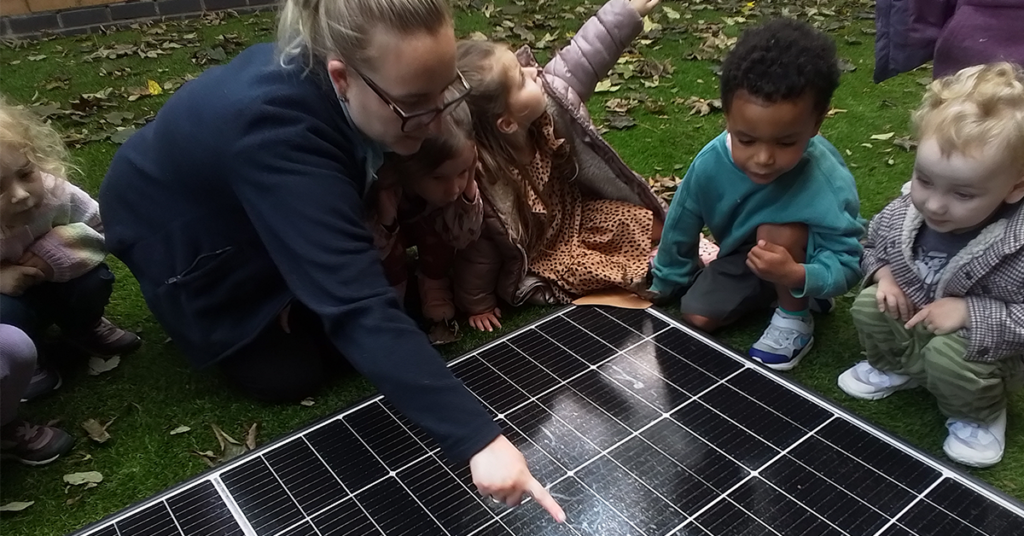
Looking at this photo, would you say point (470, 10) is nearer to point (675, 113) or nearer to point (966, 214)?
point (675, 113)

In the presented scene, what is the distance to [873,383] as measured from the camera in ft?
7.97

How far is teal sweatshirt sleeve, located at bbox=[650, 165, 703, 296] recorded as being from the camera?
2697 millimetres

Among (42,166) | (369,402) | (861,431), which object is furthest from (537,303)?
(42,166)

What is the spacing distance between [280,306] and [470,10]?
5879 millimetres

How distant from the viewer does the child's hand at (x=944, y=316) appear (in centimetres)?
207

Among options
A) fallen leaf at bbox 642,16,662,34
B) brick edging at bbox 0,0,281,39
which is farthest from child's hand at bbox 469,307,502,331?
brick edging at bbox 0,0,281,39

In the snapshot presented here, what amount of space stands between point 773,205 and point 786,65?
0.49 m

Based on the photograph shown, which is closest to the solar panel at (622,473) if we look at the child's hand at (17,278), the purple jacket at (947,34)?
the child's hand at (17,278)

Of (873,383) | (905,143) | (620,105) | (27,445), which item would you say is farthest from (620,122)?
(27,445)

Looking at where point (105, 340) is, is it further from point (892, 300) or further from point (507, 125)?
point (892, 300)

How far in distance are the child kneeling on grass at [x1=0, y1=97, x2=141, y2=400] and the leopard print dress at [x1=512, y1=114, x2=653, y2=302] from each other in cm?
158

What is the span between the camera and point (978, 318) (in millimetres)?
2021

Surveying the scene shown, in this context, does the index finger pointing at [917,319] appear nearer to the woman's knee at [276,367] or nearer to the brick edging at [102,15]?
the woman's knee at [276,367]

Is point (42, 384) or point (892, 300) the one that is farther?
point (42, 384)
